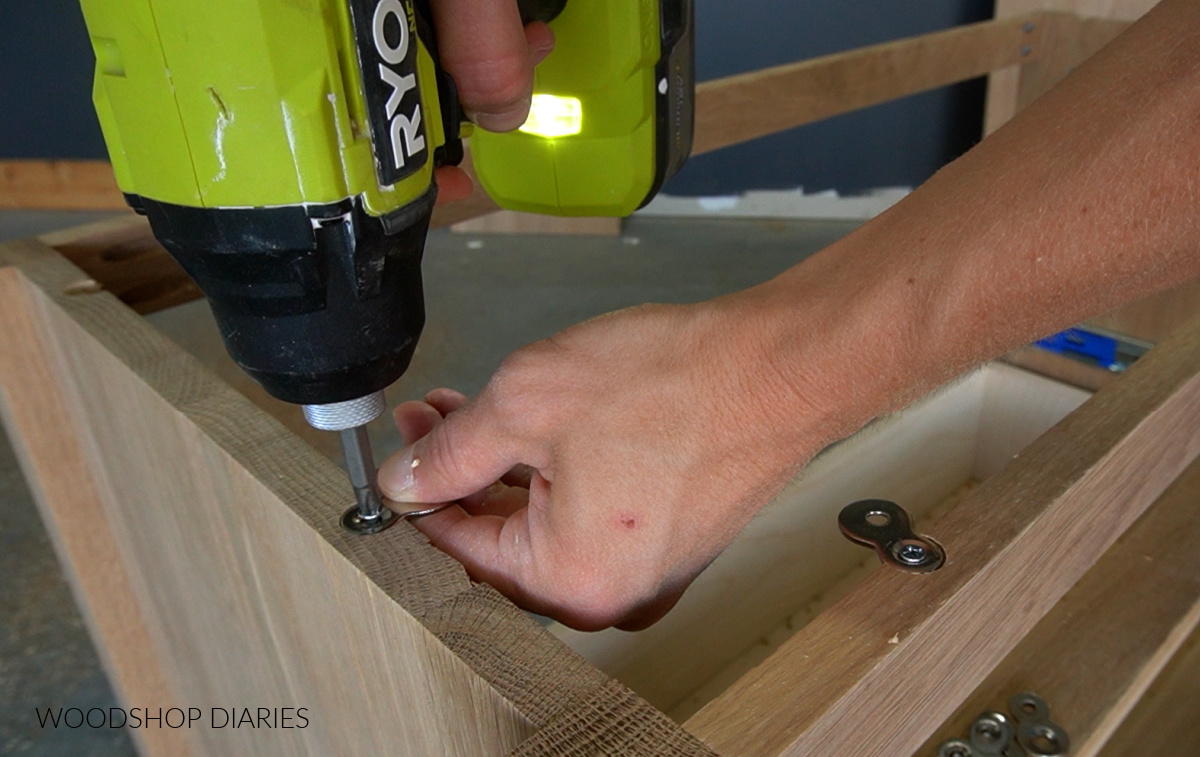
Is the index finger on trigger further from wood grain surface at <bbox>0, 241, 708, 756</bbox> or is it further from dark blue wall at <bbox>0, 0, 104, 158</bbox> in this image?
dark blue wall at <bbox>0, 0, 104, 158</bbox>

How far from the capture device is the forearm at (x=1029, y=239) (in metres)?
0.36

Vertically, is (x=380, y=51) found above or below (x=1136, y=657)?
above

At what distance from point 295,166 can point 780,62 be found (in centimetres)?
241

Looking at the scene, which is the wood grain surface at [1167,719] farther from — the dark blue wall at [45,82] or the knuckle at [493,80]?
the dark blue wall at [45,82]

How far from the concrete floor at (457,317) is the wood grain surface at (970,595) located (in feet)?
2.44

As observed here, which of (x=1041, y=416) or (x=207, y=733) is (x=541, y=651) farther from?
(x=1041, y=416)

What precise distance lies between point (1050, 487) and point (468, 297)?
2068mm

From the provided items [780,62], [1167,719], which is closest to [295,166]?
[1167,719]

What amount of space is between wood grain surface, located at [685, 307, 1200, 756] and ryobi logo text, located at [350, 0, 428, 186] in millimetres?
275

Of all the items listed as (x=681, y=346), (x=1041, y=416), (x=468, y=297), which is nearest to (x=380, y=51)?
(x=681, y=346)

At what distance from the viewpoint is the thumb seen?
476 mm

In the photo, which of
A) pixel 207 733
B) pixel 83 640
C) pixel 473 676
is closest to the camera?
pixel 473 676

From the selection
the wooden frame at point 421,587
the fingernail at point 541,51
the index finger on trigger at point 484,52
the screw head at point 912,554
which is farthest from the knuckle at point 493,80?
the screw head at point 912,554

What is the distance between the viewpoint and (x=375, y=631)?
447 mm
